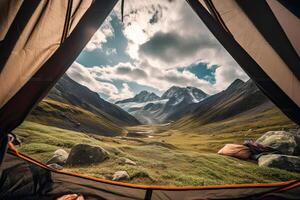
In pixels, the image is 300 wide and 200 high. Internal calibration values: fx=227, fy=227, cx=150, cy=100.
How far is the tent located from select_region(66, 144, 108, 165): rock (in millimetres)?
4409

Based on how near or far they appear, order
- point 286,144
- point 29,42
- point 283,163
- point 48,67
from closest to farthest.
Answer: point 29,42
point 48,67
point 283,163
point 286,144

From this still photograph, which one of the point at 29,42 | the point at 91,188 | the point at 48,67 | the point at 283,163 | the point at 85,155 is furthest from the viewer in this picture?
the point at 283,163

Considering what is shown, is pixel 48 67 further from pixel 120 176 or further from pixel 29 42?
pixel 120 176

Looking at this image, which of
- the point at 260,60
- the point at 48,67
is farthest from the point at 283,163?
the point at 48,67

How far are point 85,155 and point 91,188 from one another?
4.57 metres

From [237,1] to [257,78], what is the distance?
1.03 m

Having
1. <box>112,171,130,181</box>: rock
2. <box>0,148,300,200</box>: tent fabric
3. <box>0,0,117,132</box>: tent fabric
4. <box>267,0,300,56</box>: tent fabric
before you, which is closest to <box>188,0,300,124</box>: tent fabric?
<box>267,0,300,56</box>: tent fabric

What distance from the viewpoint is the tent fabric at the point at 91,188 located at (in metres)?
3.23

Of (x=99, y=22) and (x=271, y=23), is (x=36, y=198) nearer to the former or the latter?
(x=99, y=22)

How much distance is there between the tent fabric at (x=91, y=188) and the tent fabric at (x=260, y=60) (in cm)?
123

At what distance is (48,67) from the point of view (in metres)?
2.86

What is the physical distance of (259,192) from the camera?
11.2 ft

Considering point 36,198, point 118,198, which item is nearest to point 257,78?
point 118,198

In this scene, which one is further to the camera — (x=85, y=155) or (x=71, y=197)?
(x=85, y=155)
